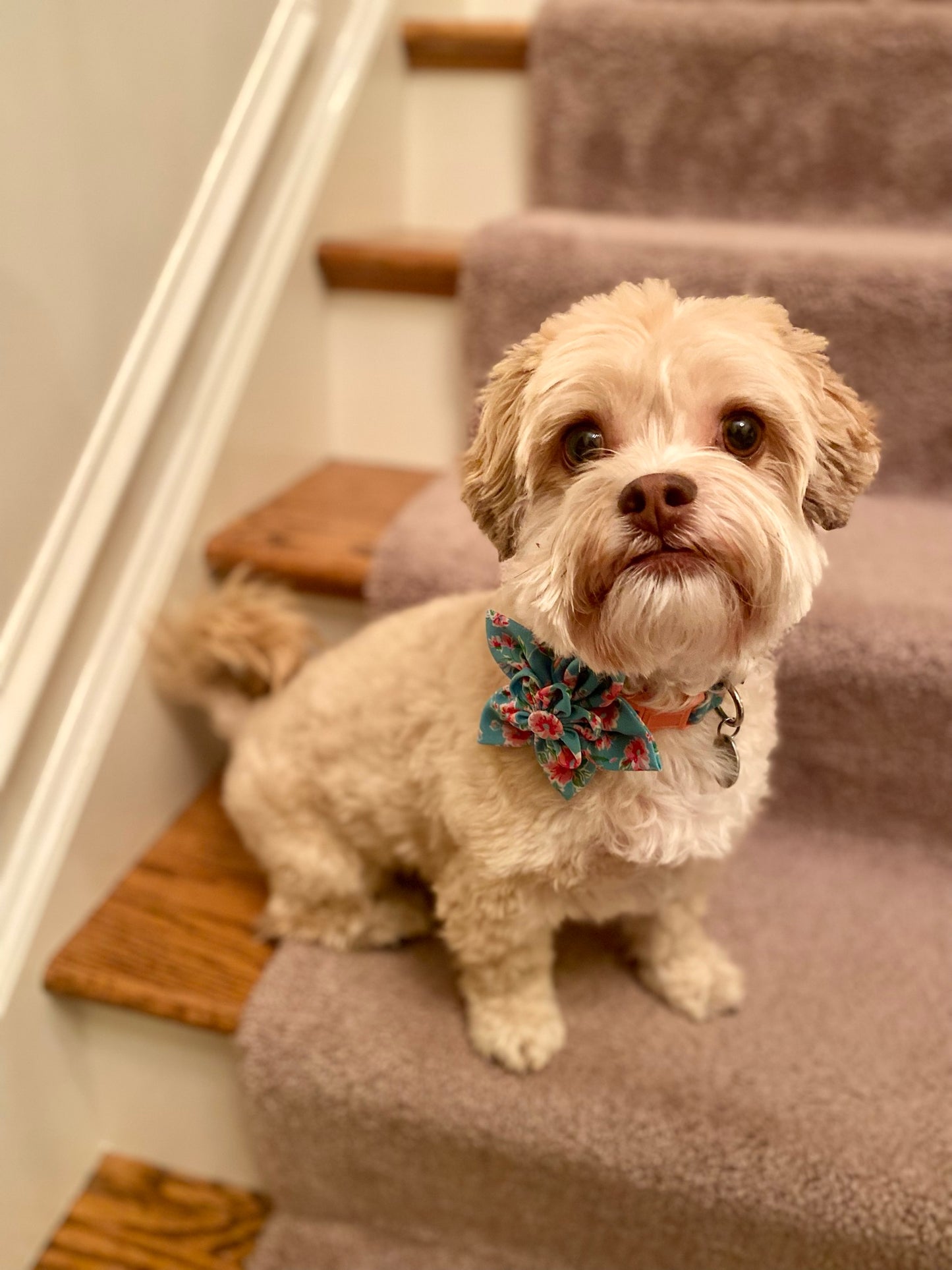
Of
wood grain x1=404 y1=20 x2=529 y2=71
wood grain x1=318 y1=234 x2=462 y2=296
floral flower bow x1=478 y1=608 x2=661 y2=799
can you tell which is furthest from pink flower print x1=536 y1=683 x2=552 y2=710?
wood grain x1=404 y1=20 x2=529 y2=71

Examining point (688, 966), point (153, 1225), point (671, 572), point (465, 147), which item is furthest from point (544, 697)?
point (465, 147)

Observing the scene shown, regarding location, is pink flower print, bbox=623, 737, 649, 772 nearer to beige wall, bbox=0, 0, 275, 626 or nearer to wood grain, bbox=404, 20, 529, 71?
beige wall, bbox=0, 0, 275, 626

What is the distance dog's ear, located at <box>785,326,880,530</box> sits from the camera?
2.04ft

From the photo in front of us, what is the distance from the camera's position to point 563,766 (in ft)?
2.32

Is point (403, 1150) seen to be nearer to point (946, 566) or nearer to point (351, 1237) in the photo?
point (351, 1237)

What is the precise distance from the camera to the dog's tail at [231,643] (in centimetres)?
101

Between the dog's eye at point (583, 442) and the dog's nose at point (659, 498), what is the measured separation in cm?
7

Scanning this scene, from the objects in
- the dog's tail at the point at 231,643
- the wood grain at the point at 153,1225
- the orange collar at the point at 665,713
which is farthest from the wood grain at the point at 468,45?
the wood grain at the point at 153,1225

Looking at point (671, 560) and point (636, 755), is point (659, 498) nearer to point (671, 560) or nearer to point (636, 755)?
point (671, 560)

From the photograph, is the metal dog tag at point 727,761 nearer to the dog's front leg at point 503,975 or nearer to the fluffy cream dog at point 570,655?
the fluffy cream dog at point 570,655

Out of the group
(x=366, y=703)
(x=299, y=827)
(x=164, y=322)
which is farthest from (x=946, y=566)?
(x=164, y=322)

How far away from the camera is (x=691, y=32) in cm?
123

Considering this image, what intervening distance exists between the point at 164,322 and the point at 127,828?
2.03ft

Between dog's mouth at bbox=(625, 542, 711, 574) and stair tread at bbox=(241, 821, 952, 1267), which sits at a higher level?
dog's mouth at bbox=(625, 542, 711, 574)
